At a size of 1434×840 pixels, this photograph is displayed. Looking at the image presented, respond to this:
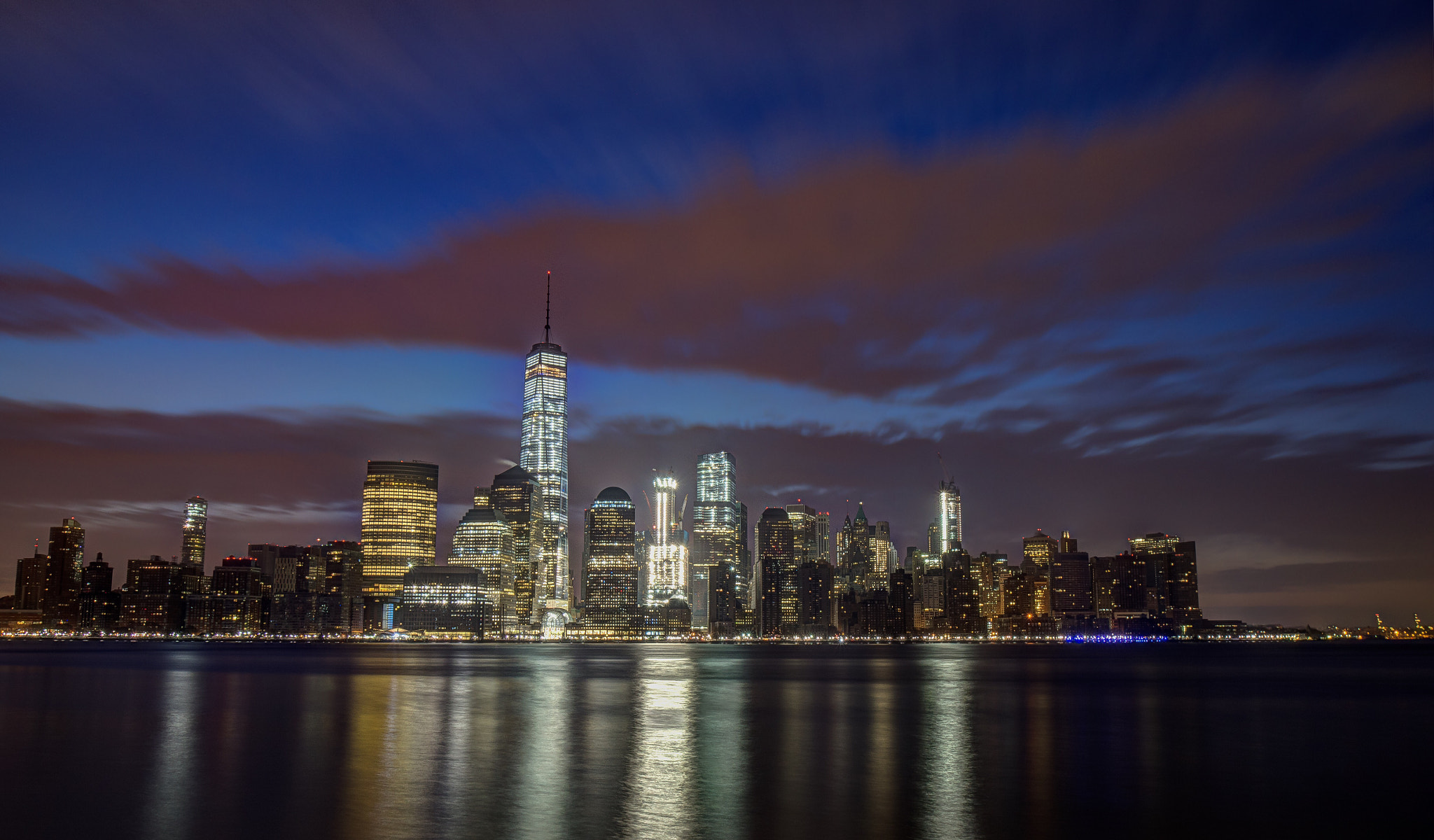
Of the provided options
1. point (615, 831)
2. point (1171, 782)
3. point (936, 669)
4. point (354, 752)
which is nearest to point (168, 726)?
point (354, 752)

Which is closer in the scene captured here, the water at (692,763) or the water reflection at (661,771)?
the water reflection at (661,771)

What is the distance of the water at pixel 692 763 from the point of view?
35.3m

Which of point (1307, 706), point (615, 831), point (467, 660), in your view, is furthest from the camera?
point (467, 660)

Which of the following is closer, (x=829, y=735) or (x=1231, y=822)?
(x=1231, y=822)

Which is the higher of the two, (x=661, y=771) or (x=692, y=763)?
(x=661, y=771)

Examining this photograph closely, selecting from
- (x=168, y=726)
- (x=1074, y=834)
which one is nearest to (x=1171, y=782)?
(x=1074, y=834)

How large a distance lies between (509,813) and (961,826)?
15.3 meters

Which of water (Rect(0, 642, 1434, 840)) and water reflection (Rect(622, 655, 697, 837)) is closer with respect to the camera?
water reflection (Rect(622, 655, 697, 837))

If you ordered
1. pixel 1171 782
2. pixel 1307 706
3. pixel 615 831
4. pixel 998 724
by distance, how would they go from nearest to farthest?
pixel 615 831, pixel 1171 782, pixel 998 724, pixel 1307 706

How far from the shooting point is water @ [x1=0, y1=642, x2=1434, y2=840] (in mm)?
35281

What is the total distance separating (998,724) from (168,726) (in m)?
53.7

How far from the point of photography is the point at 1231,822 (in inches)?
1462

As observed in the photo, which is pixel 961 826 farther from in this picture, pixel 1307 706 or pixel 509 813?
pixel 1307 706

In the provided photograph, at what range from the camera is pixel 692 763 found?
48031mm
